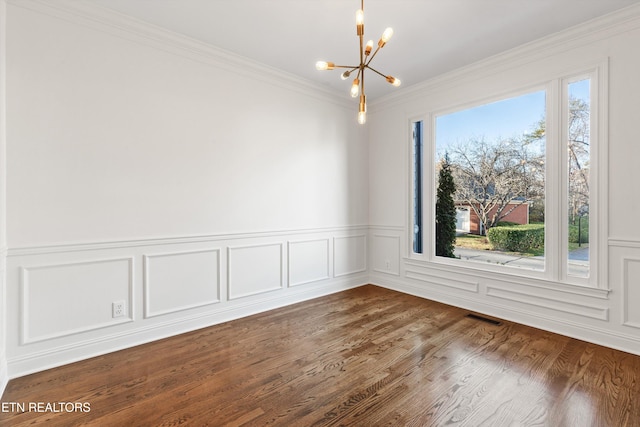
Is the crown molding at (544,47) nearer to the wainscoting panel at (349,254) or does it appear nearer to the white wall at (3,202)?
the wainscoting panel at (349,254)

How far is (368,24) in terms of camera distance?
282 centimetres

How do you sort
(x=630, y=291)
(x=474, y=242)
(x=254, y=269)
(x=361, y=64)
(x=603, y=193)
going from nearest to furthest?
1. (x=361, y=64)
2. (x=630, y=291)
3. (x=603, y=193)
4. (x=254, y=269)
5. (x=474, y=242)

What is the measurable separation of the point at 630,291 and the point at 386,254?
271 centimetres

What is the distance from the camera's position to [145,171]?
2.88 metres

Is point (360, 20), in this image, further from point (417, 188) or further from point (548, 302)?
point (548, 302)

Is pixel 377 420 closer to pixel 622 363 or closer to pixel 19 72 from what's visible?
pixel 622 363

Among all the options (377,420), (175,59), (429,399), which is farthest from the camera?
(175,59)

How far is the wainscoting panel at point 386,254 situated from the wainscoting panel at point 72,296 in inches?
135

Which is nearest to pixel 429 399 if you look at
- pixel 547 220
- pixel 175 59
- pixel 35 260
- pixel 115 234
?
pixel 547 220

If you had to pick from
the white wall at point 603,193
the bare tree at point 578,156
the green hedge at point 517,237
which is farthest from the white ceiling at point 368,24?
the green hedge at point 517,237

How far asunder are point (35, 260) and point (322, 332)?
2.53 m

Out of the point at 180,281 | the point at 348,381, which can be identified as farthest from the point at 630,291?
the point at 180,281

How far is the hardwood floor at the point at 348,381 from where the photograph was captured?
1.85m

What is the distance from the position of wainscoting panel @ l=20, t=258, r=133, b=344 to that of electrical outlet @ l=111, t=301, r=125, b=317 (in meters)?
0.02
